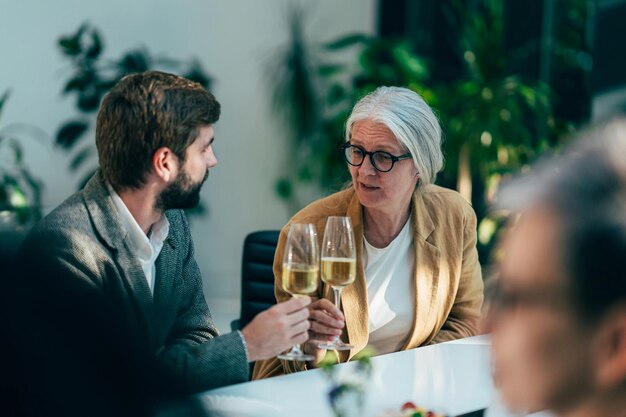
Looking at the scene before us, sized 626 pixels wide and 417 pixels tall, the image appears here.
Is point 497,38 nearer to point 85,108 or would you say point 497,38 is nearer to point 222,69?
point 222,69

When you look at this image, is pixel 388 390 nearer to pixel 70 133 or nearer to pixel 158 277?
pixel 158 277

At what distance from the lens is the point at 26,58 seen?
5.11m

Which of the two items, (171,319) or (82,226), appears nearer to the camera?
(82,226)

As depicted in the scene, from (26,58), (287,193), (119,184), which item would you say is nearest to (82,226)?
(119,184)

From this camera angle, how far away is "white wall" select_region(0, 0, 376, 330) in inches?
203

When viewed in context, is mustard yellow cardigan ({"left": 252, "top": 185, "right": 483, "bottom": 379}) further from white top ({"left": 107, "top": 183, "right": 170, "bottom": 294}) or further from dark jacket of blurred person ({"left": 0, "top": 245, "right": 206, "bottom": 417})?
dark jacket of blurred person ({"left": 0, "top": 245, "right": 206, "bottom": 417})

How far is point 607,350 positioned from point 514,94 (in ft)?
14.5

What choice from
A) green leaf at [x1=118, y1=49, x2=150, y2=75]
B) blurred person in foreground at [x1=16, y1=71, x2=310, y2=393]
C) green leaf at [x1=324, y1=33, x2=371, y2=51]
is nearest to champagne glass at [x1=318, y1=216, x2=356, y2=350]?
blurred person in foreground at [x1=16, y1=71, x2=310, y2=393]

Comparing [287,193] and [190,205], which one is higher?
[190,205]

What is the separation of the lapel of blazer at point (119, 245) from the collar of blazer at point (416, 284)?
0.63 metres

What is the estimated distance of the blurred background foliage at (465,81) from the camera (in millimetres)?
4734

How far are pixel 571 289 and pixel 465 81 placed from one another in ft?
15.5

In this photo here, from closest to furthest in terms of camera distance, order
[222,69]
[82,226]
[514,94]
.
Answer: [82,226]
[514,94]
[222,69]

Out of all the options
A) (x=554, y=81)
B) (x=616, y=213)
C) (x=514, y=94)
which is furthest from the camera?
(x=554, y=81)
